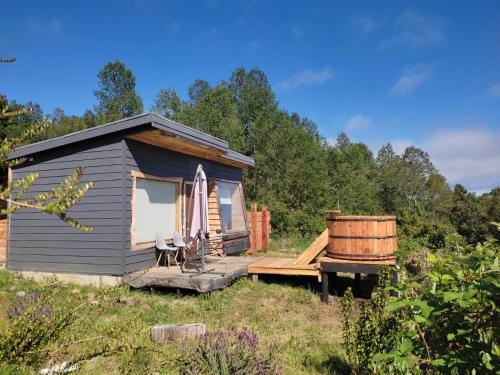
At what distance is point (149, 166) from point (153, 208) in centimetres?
99

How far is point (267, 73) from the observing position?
3553 centimetres

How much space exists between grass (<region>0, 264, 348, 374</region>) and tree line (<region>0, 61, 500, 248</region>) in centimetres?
1396

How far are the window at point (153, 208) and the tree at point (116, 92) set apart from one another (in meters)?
26.0

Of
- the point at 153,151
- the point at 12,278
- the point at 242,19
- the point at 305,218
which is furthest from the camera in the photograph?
the point at 305,218

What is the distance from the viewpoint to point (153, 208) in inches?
346

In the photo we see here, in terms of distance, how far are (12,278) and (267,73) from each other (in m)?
30.9

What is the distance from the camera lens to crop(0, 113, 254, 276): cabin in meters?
7.61

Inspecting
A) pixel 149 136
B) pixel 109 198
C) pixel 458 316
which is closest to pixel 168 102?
pixel 149 136

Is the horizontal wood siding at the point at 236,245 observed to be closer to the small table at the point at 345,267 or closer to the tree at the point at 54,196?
the small table at the point at 345,267

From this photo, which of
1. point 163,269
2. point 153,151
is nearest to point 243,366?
point 163,269

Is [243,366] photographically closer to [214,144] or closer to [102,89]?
[214,144]

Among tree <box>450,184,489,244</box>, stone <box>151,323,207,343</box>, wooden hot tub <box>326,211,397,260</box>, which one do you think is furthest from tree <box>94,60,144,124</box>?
stone <box>151,323,207,343</box>

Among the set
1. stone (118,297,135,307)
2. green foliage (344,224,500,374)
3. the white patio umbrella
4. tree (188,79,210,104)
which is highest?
tree (188,79,210,104)

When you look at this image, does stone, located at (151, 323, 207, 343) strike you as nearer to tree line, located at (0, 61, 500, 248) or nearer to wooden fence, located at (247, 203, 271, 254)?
wooden fence, located at (247, 203, 271, 254)
